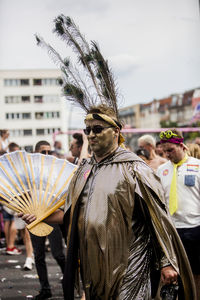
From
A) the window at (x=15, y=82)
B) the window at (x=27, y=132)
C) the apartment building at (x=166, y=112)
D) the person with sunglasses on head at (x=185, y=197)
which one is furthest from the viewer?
the apartment building at (x=166, y=112)

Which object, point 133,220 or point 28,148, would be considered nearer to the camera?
point 133,220

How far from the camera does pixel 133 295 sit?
Answer: 3.79 meters

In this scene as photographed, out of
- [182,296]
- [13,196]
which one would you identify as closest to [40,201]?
[13,196]

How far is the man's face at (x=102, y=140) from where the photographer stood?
4.02m

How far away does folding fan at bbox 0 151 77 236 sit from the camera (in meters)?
4.77

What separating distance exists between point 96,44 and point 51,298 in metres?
3.59

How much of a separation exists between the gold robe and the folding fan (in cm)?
79

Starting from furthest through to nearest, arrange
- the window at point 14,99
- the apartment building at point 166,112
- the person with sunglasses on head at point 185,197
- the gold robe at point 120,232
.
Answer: the apartment building at point 166,112 < the window at point 14,99 < the person with sunglasses on head at point 185,197 < the gold robe at point 120,232

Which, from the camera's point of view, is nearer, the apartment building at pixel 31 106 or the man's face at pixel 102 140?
the man's face at pixel 102 140

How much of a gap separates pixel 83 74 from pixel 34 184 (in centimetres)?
121

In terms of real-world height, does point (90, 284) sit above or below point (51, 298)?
above

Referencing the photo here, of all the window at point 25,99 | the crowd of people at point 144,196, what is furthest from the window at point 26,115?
the crowd of people at point 144,196

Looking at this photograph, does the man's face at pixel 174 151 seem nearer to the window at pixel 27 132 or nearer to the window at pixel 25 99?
the window at pixel 25 99

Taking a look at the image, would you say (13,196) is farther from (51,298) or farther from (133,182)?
(51,298)
